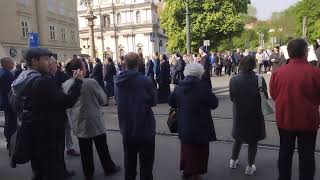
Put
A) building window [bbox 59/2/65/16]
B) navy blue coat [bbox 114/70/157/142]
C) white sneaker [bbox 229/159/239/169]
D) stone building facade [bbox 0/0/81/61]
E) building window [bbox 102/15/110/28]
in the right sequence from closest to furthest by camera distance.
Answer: navy blue coat [bbox 114/70/157/142]
white sneaker [bbox 229/159/239/169]
stone building facade [bbox 0/0/81/61]
building window [bbox 59/2/65/16]
building window [bbox 102/15/110/28]

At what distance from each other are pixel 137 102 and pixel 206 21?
40560mm

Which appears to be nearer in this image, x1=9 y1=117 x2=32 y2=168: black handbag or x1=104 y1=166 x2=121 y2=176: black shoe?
x1=9 y1=117 x2=32 y2=168: black handbag

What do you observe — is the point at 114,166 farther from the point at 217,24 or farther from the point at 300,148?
the point at 217,24

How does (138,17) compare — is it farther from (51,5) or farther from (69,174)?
(69,174)

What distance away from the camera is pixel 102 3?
104 metres

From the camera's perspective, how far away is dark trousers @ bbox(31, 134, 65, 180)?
4.55m

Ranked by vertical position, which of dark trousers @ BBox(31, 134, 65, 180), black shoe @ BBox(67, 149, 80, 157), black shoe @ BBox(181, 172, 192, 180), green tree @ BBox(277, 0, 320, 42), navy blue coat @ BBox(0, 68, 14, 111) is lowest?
black shoe @ BBox(67, 149, 80, 157)

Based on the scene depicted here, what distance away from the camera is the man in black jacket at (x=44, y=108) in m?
4.40

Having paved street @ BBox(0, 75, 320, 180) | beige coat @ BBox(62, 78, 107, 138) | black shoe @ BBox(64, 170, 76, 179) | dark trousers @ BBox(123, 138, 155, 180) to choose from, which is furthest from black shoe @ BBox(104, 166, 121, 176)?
dark trousers @ BBox(123, 138, 155, 180)

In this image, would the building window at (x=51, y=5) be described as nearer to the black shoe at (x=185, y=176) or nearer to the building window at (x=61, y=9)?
the building window at (x=61, y=9)

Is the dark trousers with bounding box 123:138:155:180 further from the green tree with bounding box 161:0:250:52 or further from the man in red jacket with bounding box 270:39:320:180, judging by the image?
the green tree with bounding box 161:0:250:52

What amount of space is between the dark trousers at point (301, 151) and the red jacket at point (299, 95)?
10cm

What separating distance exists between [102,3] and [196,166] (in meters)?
102

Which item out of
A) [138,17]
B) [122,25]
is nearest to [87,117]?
[138,17]
